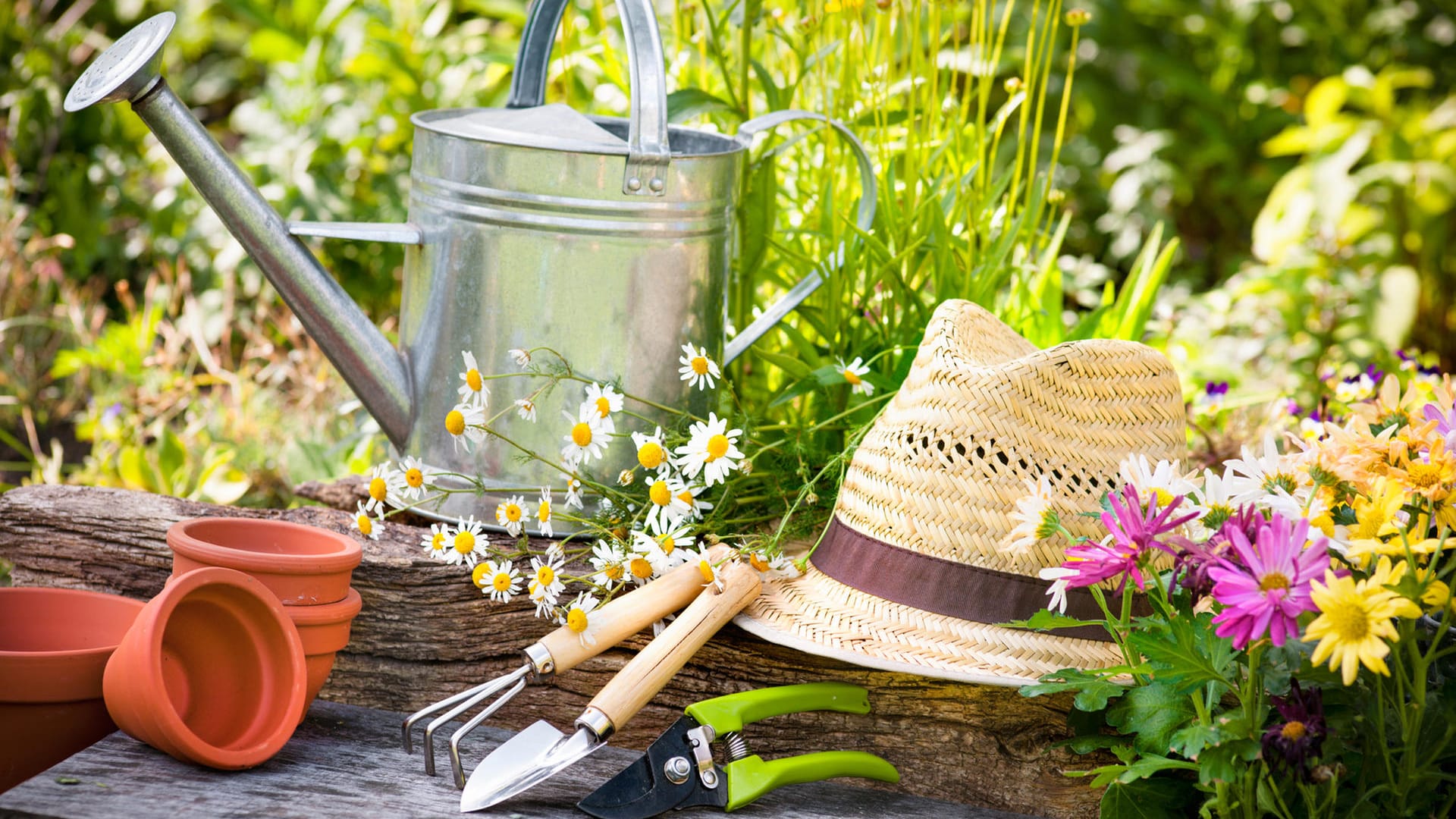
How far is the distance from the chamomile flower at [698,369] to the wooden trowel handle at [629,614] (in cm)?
20

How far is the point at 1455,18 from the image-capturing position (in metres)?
3.85

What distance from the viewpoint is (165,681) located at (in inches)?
42.8

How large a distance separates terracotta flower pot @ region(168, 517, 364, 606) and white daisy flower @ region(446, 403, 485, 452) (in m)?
0.15

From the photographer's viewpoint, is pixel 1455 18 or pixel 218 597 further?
pixel 1455 18

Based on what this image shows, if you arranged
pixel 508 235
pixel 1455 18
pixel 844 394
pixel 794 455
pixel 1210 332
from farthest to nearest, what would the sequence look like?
pixel 1455 18, pixel 1210 332, pixel 844 394, pixel 794 455, pixel 508 235

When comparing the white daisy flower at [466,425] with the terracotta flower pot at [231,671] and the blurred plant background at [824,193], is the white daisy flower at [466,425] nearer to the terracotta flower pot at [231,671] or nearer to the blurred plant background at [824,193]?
the terracotta flower pot at [231,671]

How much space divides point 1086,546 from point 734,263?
81cm

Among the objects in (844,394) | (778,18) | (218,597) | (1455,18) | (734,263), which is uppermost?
(1455,18)

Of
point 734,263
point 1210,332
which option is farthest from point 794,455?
point 1210,332

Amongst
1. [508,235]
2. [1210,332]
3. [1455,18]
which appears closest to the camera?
[508,235]

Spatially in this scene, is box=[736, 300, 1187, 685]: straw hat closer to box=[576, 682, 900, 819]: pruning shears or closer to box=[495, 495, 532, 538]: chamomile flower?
box=[576, 682, 900, 819]: pruning shears

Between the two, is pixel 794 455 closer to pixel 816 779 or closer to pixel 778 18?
pixel 816 779

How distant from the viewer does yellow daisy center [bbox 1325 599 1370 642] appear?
0.81 meters

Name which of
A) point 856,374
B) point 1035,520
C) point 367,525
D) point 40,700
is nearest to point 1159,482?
point 1035,520
